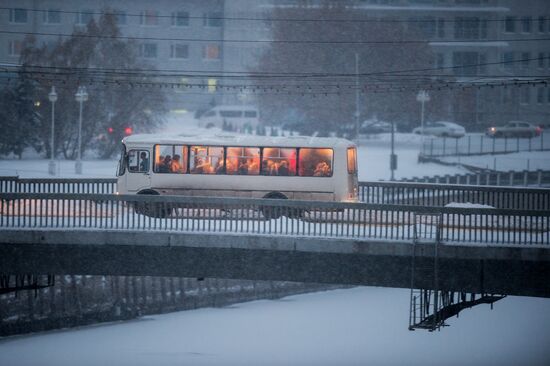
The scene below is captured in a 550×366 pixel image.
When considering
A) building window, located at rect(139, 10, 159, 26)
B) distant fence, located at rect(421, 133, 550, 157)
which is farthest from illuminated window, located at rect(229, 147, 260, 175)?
building window, located at rect(139, 10, 159, 26)

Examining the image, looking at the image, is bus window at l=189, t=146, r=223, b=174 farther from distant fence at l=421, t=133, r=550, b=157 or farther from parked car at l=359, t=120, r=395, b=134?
parked car at l=359, t=120, r=395, b=134

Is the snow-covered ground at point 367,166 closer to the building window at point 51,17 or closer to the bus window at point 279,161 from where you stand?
the bus window at point 279,161

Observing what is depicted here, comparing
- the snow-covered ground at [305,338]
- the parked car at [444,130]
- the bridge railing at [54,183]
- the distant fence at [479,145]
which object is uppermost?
the parked car at [444,130]

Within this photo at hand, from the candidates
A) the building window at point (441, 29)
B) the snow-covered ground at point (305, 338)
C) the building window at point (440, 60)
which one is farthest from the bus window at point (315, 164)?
the building window at point (441, 29)

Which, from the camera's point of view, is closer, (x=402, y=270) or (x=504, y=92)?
(x=402, y=270)

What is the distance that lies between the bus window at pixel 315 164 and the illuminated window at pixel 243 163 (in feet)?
4.50

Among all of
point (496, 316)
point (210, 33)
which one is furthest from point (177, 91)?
point (496, 316)

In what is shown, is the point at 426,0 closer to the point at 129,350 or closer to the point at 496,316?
the point at 496,316

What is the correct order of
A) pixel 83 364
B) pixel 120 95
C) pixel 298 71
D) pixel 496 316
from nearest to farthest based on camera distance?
1. pixel 83 364
2. pixel 496 316
3. pixel 120 95
4. pixel 298 71

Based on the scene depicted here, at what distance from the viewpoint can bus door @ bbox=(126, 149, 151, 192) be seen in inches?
1133

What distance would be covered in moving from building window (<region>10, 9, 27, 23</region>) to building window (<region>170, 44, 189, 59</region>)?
1269 cm

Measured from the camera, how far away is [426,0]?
77.5 m

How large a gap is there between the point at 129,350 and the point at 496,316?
13.4 m

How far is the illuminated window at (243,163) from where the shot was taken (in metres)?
28.8
